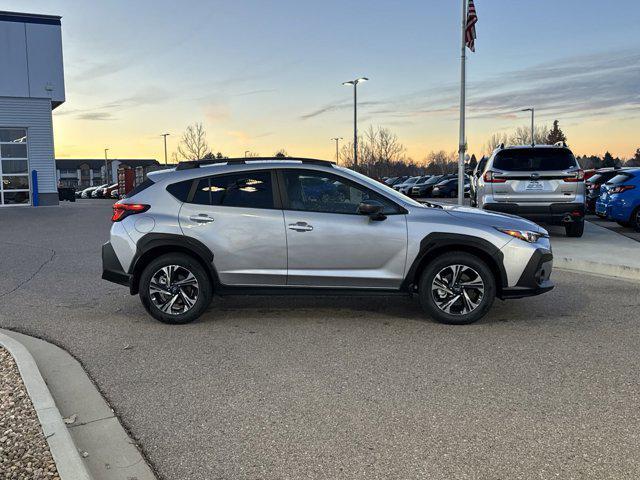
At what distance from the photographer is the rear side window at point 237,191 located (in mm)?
6266

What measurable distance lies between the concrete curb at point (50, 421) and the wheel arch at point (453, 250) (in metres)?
3.52

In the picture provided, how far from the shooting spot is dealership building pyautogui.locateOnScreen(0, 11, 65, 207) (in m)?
27.6

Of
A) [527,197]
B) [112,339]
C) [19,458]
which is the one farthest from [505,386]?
[527,197]

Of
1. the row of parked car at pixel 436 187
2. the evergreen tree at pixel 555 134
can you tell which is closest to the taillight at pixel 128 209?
the row of parked car at pixel 436 187

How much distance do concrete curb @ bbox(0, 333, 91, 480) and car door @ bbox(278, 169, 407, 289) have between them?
8.53 feet

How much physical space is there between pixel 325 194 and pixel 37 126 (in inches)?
1053

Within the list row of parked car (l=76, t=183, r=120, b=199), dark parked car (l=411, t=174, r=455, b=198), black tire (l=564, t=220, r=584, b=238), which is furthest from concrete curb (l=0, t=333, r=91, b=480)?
row of parked car (l=76, t=183, r=120, b=199)

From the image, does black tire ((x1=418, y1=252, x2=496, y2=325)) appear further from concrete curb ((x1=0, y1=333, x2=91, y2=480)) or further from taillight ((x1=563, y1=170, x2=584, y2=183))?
taillight ((x1=563, y1=170, x2=584, y2=183))

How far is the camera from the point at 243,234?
6141mm

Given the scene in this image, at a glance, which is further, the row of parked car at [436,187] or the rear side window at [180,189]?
the row of parked car at [436,187]

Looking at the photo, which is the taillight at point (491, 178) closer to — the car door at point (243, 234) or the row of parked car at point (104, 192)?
the car door at point (243, 234)

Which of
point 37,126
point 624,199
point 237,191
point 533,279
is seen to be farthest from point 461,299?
point 37,126

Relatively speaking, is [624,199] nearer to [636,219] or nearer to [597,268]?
[636,219]

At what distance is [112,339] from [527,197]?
28.3 feet
